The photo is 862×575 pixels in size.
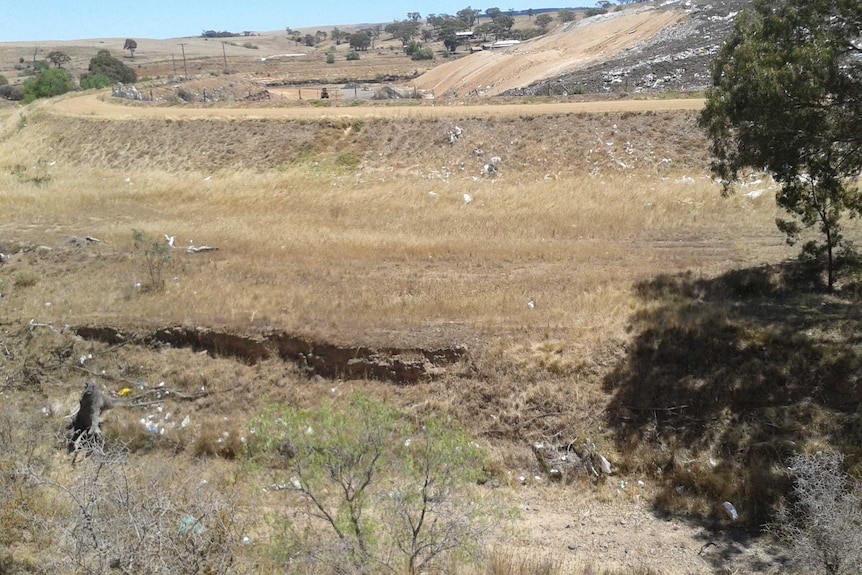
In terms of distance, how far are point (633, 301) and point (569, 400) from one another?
9.87 feet

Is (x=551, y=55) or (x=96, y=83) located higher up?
(x=96, y=83)

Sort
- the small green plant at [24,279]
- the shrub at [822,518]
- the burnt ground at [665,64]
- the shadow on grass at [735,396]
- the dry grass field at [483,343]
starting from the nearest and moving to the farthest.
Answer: the shrub at [822,518] → the dry grass field at [483,343] → the shadow on grass at [735,396] → the small green plant at [24,279] → the burnt ground at [665,64]

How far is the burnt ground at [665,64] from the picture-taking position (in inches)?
1511

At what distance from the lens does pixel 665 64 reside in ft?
132

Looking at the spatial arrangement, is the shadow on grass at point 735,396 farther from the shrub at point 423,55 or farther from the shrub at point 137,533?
the shrub at point 423,55

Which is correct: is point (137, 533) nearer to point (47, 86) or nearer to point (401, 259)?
point (401, 259)

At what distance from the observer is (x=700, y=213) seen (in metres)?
19.6

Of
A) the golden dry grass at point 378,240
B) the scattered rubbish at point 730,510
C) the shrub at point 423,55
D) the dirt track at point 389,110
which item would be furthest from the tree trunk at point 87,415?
the shrub at point 423,55

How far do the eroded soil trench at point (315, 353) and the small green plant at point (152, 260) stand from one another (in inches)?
70.8

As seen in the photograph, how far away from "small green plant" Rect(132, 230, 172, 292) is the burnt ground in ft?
87.3

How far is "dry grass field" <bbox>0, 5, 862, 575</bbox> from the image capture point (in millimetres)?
9406

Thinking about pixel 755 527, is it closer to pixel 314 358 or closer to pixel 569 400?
pixel 569 400

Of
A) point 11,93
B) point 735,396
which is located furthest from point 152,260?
point 11,93

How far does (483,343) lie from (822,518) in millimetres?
6265
